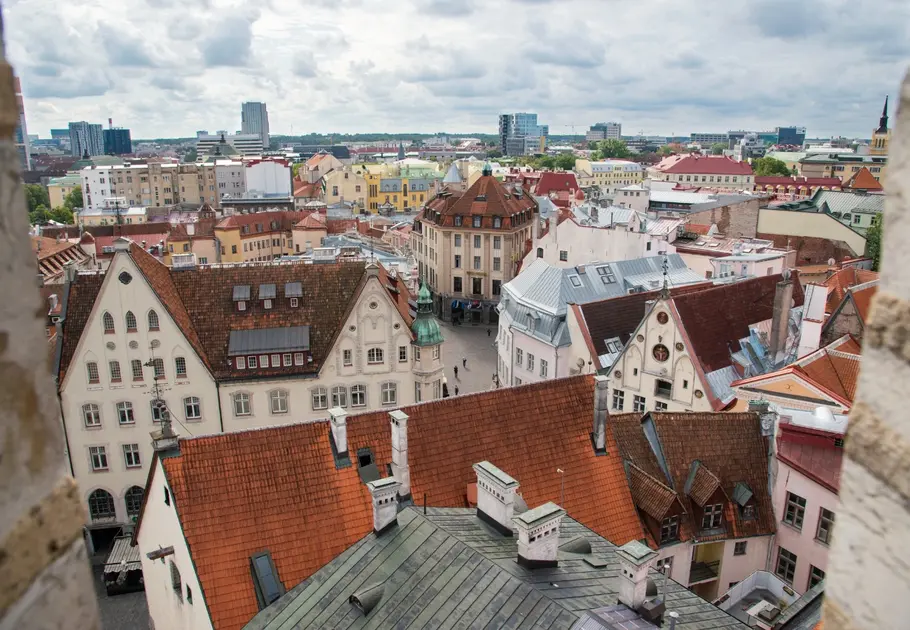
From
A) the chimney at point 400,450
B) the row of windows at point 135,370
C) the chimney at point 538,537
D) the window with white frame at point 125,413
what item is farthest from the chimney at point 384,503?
the window with white frame at point 125,413

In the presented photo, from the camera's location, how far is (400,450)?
21.8 metres

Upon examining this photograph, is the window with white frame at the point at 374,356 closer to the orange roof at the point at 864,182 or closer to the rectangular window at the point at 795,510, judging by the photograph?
the rectangular window at the point at 795,510

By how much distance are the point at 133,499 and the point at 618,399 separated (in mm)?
24589

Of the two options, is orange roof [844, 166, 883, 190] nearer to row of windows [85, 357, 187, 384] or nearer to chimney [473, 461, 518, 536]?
row of windows [85, 357, 187, 384]

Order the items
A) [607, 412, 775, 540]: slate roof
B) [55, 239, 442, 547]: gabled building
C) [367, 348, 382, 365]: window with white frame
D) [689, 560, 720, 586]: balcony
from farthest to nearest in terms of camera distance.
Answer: [367, 348, 382, 365]: window with white frame < [55, 239, 442, 547]: gabled building < [689, 560, 720, 586]: balcony < [607, 412, 775, 540]: slate roof

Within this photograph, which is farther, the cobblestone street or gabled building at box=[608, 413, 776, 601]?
the cobblestone street

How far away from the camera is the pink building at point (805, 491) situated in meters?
22.4

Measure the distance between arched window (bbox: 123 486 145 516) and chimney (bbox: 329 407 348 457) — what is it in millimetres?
18204

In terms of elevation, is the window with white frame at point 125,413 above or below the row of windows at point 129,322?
below

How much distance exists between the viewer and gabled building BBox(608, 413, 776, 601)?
23.9m

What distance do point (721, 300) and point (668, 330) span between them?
4.82 metres

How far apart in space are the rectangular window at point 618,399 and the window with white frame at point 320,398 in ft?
47.6

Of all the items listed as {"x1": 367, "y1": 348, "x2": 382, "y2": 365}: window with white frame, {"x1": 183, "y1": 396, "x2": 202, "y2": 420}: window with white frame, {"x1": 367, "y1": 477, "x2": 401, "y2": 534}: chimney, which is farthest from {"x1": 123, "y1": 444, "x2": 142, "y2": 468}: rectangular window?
{"x1": 367, "y1": 477, "x2": 401, "y2": 534}: chimney

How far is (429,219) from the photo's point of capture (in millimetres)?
80750
